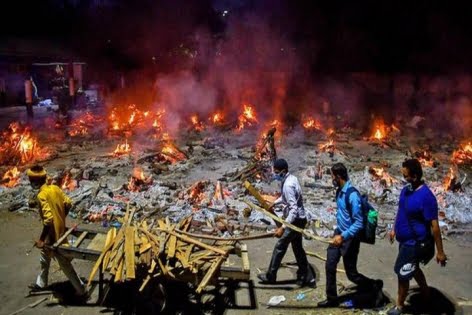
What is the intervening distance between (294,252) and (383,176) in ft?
19.7

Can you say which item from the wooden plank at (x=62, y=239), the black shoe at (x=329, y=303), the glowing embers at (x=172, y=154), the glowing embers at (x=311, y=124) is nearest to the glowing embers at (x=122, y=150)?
the glowing embers at (x=172, y=154)

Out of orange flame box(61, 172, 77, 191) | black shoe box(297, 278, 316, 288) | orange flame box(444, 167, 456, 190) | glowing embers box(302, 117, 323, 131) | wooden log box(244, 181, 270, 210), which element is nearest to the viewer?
wooden log box(244, 181, 270, 210)

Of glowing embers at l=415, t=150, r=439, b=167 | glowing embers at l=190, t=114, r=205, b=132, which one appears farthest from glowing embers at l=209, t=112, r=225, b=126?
glowing embers at l=415, t=150, r=439, b=167

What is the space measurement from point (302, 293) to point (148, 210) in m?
4.88

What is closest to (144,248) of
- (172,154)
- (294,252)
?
(294,252)

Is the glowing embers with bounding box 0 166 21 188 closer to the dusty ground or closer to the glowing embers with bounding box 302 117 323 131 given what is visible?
the dusty ground

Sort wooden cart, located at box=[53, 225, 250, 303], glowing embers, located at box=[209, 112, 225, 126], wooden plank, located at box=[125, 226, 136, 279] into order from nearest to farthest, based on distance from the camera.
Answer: wooden plank, located at box=[125, 226, 136, 279] < wooden cart, located at box=[53, 225, 250, 303] < glowing embers, located at box=[209, 112, 225, 126]

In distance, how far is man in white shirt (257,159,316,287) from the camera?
625cm

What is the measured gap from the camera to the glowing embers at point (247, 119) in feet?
64.4

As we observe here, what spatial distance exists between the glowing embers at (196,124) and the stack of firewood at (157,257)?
13.5 m

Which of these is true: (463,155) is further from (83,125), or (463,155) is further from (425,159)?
(83,125)

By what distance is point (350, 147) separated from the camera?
16.3m

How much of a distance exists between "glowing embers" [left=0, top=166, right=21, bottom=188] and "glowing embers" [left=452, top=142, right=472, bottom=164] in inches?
546

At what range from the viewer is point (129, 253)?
5.23 m
